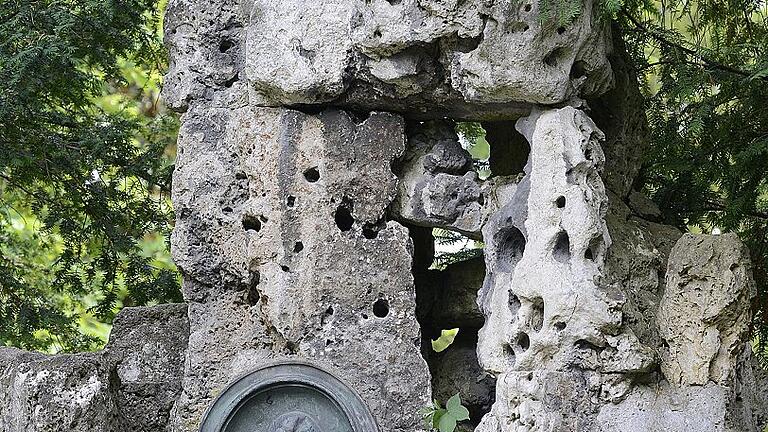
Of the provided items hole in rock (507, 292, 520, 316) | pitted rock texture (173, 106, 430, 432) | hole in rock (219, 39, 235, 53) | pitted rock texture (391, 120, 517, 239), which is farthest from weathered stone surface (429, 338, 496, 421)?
hole in rock (219, 39, 235, 53)

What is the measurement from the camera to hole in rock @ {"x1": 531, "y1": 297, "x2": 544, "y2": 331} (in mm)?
4434

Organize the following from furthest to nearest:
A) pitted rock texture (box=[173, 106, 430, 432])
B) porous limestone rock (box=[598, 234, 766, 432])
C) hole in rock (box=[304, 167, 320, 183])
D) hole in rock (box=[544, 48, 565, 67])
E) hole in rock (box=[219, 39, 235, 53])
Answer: hole in rock (box=[219, 39, 235, 53]) < hole in rock (box=[304, 167, 320, 183]) < pitted rock texture (box=[173, 106, 430, 432]) < hole in rock (box=[544, 48, 565, 67]) < porous limestone rock (box=[598, 234, 766, 432])

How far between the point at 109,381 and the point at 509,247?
1.65 meters

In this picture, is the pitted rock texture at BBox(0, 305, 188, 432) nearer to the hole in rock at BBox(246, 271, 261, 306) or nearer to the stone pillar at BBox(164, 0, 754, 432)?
the stone pillar at BBox(164, 0, 754, 432)

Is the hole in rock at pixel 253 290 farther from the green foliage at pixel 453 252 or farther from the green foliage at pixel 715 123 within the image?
the green foliage at pixel 715 123

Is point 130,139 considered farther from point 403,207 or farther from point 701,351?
point 701,351

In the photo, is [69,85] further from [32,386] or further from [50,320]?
[32,386]

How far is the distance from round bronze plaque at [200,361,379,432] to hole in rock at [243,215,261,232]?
1.84 feet

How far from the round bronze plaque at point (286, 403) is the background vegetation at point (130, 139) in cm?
159

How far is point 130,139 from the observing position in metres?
6.86

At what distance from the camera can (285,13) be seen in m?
4.96

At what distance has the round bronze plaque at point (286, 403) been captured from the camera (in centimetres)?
478

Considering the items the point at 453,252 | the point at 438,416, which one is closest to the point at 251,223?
the point at 438,416

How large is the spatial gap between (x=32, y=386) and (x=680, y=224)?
298 cm
